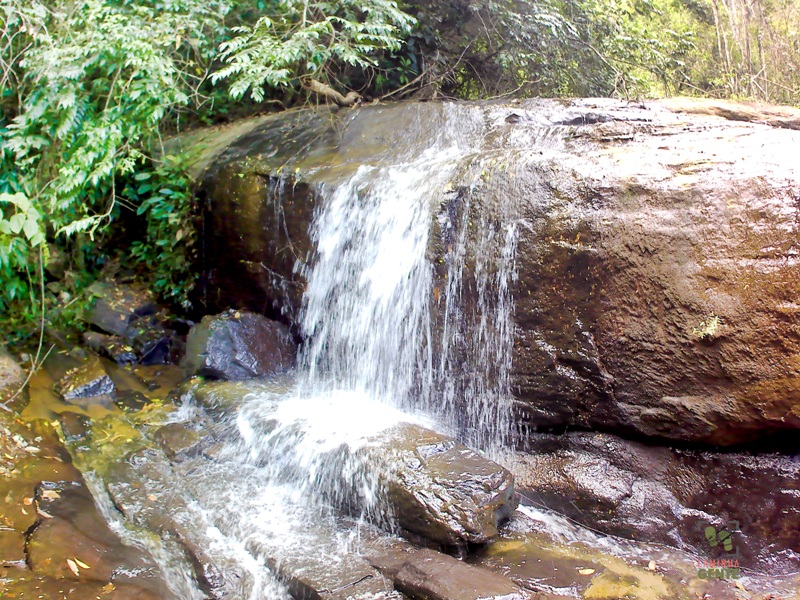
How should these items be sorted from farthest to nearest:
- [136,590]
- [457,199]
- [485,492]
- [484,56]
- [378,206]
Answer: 1. [484,56]
2. [378,206]
3. [457,199]
4. [485,492]
5. [136,590]

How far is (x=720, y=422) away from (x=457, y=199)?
2.18 m

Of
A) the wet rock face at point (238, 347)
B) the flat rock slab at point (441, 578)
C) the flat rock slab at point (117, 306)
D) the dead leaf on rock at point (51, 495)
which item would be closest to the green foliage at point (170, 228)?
the flat rock slab at point (117, 306)

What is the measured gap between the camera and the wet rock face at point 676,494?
3350 millimetres

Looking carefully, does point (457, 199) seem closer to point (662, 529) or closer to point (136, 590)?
point (662, 529)

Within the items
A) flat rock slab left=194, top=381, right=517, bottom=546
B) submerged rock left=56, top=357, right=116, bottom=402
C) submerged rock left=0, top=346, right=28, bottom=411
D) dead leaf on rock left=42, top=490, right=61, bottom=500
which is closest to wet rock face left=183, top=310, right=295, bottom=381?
submerged rock left=56, top=357, right=116, bottom=402

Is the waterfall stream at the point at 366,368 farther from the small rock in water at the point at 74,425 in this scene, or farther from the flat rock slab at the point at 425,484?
the small rock in water at the point at 74,425

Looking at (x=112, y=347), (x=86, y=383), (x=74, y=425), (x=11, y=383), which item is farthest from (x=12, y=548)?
(x=112, y=347)

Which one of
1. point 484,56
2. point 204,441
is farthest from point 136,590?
point 484,56

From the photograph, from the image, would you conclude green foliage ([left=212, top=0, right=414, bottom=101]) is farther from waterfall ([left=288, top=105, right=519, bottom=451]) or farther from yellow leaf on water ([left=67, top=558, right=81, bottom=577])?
yellow leaf on water ([left=67, top=558, right=81, bottom=577])

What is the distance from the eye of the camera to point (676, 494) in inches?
140

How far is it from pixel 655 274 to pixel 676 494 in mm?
1296

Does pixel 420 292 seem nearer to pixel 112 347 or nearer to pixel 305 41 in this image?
pixel 305 41

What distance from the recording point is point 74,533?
3.15 metres

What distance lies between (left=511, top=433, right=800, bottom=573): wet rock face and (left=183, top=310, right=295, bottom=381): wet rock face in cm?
250
